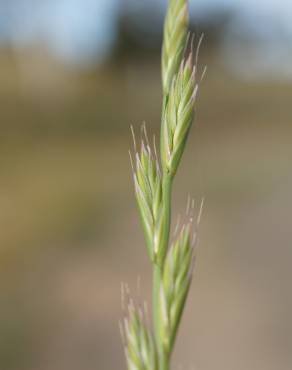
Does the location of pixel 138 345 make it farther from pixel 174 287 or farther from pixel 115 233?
pixel 115 233

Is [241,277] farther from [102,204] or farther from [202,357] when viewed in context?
[102,204]

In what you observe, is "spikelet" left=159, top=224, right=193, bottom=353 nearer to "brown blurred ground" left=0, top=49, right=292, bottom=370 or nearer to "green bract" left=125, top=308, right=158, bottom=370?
"green bract" left=125, top=308, right=158, bottom=370

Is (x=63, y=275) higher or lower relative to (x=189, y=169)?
higher

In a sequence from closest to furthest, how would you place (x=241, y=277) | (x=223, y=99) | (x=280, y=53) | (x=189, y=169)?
(x=241, y=277)
(x=189, y=169)
(x=223, y=99)
(x=280, y=53)

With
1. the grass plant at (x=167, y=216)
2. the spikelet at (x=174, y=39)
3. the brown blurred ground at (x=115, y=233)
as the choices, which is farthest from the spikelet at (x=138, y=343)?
the brown blurred ground at (x=115, y=233)

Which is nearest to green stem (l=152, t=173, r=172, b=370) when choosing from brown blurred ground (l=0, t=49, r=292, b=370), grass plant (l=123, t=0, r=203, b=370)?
grass plant (l=123, t=0, r=203, b=370)

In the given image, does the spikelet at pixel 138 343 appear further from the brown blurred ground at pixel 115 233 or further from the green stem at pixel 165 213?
the brown blurred ground at pixel 115 233

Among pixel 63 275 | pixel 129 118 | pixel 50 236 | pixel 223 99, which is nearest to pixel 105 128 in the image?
pixel 129 118
